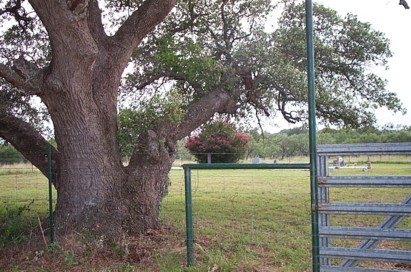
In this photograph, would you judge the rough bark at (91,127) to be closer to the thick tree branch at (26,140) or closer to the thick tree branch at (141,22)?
the thick tree branch at (141,22)

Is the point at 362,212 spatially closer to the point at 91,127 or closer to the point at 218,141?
the point at 91,127

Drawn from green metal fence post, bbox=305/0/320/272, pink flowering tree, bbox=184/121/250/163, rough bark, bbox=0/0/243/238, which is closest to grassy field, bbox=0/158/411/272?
green metal fence post, bbox=305/0/320/272

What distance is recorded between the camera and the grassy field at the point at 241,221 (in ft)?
22.5

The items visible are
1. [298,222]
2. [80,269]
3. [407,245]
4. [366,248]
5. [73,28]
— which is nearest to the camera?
[366,248]

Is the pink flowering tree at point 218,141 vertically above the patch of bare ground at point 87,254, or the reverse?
the pink flowering tree at point 218,141

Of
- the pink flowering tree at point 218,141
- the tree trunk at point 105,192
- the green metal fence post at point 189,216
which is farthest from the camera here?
the pink flowering tree at point 218,141

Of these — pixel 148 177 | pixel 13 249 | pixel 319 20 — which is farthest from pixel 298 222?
pixel 13 249

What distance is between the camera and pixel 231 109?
10938 millimetres

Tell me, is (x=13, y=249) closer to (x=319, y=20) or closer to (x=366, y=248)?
(x=366, y=248)

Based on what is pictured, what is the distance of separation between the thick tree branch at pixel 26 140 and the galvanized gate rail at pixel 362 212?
580 centimetres

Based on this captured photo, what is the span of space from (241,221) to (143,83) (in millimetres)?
3660

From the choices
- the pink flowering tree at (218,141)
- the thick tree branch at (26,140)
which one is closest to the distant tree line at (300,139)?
the pink flowering tree at (218,141)

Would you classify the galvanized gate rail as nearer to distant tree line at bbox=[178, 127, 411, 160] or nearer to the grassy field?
the grassy field

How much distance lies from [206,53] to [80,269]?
545 cm
